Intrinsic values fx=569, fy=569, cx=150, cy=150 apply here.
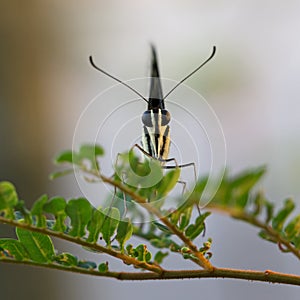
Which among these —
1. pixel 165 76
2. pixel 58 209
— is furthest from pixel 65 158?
pixel 165 76

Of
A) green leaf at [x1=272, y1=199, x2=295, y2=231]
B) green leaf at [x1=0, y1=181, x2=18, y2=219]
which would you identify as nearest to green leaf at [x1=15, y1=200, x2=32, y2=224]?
green leaf at [x1=0, y1=181, x2=18, y2=219]

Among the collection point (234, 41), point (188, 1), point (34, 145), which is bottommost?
point (34, 145)

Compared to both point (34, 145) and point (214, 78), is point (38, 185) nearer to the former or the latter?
point (34, 145)

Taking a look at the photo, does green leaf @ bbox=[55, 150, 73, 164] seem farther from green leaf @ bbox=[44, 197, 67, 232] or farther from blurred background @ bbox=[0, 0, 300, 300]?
blurred background @ bbox=[0, 0, 300, 300]

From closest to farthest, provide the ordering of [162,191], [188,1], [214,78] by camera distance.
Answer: [162,191], [214,78], [188,1]

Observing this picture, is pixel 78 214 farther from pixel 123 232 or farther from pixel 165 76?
pixel 165 76

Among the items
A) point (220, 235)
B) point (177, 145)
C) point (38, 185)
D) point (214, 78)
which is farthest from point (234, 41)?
point (177, 145)

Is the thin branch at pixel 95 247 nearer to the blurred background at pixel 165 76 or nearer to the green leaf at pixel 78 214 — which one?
the green leaf at pixel 78 214
